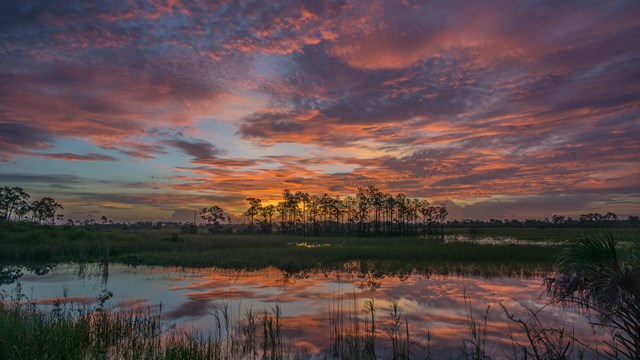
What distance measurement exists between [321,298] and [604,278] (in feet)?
44.1

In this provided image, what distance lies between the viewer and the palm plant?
243 inches

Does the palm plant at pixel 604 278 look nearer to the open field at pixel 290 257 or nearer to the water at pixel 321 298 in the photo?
the water at pixel 321 298

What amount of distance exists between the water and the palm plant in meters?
2.95

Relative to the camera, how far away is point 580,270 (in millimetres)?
6977

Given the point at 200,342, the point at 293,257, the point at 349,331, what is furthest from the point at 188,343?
the point at 293,257

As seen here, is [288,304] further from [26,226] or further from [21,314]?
[26,226]

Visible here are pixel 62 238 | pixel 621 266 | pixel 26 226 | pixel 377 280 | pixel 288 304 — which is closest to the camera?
pixel 621 266

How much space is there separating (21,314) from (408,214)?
12416cm

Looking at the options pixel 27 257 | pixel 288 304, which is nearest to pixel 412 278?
pixel 288 304

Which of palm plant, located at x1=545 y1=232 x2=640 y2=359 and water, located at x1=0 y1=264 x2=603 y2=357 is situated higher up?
palm plant, located at x1=545 y1=232 x2=640 y2=359

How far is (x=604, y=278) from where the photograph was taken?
6.39 m

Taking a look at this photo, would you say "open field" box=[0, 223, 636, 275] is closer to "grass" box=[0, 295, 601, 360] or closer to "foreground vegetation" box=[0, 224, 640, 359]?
"foreground vegetation" box=[0, 224, 640, 359]

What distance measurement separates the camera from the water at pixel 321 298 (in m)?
12.7

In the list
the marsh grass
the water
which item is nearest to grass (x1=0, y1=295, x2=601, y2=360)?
the marsh grass
